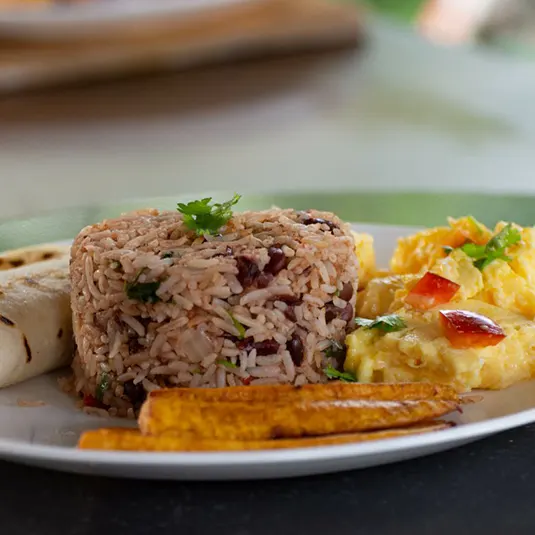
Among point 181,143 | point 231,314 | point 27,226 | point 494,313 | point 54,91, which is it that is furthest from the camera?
point 54,91

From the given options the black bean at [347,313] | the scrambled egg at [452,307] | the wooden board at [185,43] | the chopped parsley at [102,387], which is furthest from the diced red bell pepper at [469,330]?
the wooden board at [185,43]

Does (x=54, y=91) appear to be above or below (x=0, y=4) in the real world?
below

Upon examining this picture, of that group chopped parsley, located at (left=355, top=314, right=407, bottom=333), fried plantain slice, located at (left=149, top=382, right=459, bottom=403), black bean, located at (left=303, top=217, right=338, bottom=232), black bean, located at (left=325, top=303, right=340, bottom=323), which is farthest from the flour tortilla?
fried plantain slice, located at (left=149, top=382, right=459, bottom=403)

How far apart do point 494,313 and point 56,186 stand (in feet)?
14.2

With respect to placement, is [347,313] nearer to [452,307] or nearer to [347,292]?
[347,292]

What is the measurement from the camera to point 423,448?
205 centimetres

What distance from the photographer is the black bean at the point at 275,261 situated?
2.52 m

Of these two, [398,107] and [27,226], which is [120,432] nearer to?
[27,226]

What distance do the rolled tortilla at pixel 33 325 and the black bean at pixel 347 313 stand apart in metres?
0.79

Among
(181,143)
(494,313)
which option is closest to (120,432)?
(494,313)

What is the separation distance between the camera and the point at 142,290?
2508mm

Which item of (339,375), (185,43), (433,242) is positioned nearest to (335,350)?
(339,375)

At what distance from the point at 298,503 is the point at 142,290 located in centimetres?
75

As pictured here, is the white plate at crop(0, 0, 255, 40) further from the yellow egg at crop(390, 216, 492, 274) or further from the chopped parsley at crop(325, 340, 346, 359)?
the chopped parsley at crop(325, 340, 346, 359)
